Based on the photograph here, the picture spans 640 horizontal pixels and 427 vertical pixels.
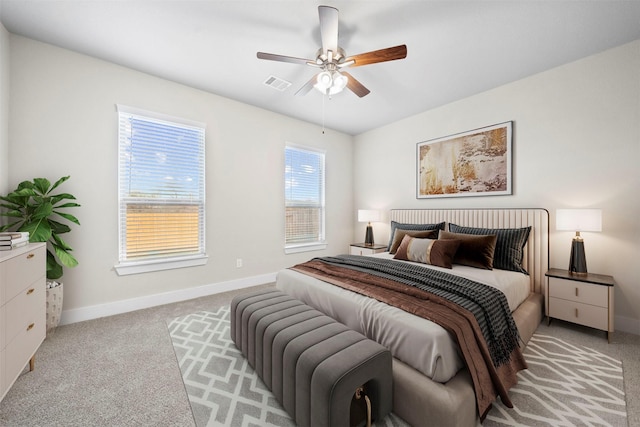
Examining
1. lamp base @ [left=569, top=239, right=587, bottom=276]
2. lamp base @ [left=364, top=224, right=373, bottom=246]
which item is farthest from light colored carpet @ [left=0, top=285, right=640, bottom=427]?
lamp base @ [left=364, top=224, right=373, bottom=246]

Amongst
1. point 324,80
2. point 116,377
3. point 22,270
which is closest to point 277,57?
point 324,80

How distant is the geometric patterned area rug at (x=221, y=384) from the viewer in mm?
1441

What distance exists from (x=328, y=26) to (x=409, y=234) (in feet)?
8.63

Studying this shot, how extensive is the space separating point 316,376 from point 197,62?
3233 millimetres

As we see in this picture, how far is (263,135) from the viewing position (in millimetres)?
4031

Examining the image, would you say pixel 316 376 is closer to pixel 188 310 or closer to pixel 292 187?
pixel 188 310

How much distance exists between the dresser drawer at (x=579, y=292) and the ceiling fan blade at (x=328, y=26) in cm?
316

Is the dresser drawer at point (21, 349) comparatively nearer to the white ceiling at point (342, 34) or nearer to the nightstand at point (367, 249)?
the white ceiling at point (342, 34)

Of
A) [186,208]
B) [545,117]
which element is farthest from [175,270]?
[545,117]

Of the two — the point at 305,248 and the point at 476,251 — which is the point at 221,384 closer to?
the point at 476,251

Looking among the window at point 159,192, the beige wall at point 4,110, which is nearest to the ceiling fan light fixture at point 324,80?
the window at point 159,192

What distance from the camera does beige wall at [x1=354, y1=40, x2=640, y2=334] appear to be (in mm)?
2447

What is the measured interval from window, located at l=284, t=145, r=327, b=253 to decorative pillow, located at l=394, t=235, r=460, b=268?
6.48ft

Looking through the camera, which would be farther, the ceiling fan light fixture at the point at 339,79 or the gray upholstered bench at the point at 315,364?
the ceiling fan light fixture at the point at 339,79
